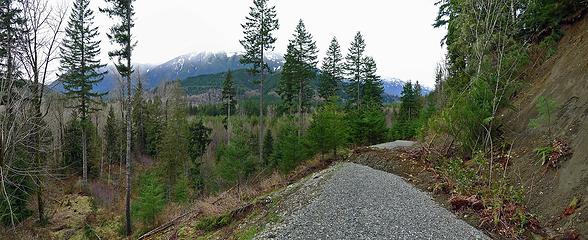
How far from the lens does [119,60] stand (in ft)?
57.4

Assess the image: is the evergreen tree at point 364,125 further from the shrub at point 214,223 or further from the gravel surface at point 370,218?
the shrub at point 214,223

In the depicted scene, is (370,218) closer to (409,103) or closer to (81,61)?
(81,61)

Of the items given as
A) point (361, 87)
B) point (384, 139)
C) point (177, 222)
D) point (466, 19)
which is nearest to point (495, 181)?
point (466, 19)

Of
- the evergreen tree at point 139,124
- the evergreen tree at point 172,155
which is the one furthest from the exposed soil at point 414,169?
the evergreen tree at point 139,124

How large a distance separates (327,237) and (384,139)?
89.4ft

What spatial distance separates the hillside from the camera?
7235mm

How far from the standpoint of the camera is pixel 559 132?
9086 mm

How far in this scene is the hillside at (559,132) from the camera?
723 cm

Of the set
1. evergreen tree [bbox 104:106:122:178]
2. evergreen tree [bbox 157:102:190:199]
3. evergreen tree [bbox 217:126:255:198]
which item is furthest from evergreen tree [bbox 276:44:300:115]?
evergreen tree [bbox 104:106:122:178]

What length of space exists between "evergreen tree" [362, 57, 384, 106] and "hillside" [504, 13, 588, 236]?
104 feet

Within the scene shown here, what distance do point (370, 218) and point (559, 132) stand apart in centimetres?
575

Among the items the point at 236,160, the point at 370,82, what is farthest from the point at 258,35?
the point at 370,82

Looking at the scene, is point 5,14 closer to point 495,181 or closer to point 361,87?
point 495,181

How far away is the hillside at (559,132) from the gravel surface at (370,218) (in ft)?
6.02
